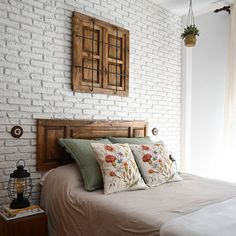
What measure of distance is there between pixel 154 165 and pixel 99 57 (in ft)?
4.05

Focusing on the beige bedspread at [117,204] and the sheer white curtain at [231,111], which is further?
the sheer white curtain at [231,111]

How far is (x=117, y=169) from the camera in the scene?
2.12m

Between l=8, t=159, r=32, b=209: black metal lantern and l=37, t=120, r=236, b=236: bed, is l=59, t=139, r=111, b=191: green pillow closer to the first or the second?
l=37, t=120, r=236, b=236: bed

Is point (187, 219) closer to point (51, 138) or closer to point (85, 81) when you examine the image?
point (51, 138)

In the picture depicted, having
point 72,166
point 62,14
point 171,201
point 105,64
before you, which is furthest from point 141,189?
point 62,14

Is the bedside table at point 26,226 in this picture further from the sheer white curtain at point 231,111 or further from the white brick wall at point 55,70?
the sheer white curtain at point 231,111

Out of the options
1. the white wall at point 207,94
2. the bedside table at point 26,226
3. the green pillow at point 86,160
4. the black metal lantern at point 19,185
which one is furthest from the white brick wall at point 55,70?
the white wall at point 207,94

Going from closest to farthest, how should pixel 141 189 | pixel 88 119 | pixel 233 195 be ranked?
pixel 233 195 → pixel 141 189 → pixel 88 119

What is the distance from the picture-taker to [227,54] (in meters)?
3.55

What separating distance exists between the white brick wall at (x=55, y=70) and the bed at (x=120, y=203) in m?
0.15

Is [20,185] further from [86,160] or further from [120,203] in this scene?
[120,203]

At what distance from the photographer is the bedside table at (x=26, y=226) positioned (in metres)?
1.81

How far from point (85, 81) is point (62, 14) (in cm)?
65

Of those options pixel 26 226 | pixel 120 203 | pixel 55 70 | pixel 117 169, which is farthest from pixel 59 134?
pixel 120 203
